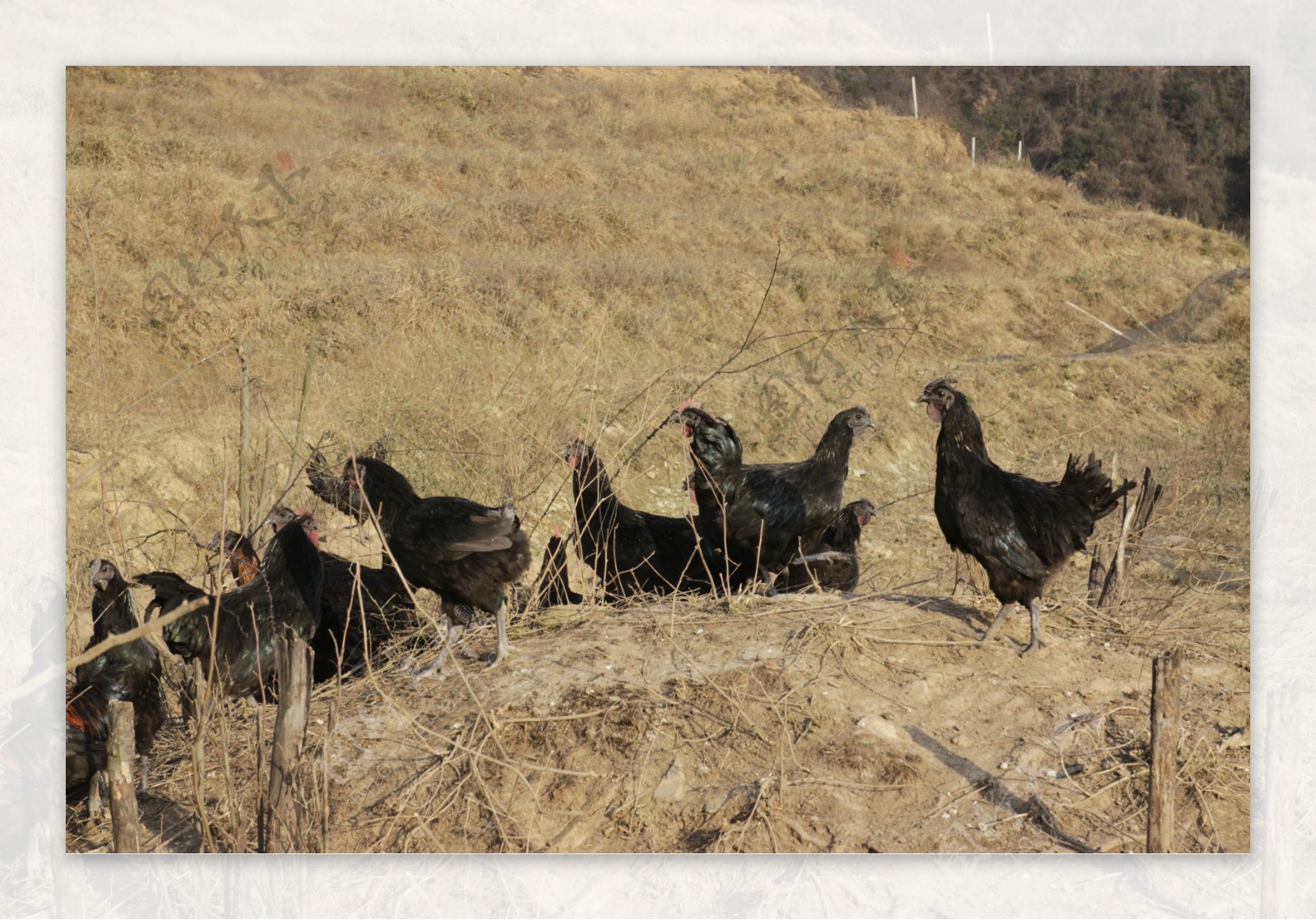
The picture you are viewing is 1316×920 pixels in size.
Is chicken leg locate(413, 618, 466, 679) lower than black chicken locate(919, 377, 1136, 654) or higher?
Result: lower

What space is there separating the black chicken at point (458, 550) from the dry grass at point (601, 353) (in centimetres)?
37

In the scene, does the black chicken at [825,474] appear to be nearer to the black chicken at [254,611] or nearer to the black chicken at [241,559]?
the black chicken at [254,611]

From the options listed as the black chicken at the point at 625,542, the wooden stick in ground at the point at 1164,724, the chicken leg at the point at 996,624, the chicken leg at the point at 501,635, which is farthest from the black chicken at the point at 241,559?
the wooden stick in ground at the point at 1164,724

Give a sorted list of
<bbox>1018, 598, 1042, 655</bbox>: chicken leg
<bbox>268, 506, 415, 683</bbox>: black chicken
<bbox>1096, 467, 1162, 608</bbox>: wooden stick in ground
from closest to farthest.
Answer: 1. <bbox>1018, 598, 1042, 655</bbox>: chicken leg
2. <bbox>1096, 467, 1162, 608</bbox>: wooden stick in ground
3. <bbox>268, 506, 415, 683</bbox>: black chicken

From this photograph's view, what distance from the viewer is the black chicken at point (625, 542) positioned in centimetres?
571

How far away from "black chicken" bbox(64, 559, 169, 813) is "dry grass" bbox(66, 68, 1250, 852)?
0.20 meters

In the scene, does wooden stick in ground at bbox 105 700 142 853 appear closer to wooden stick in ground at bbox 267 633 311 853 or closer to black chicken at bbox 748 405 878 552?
wooden stick in ground at bbox 267 633 311 853

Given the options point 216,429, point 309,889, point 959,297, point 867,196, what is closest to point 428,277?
point 216,429

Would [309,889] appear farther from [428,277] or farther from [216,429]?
[428,277]

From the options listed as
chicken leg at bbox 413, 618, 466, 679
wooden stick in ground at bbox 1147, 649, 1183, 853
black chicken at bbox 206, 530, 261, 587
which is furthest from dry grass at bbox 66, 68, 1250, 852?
black chicken at bbox 206, 530, 261, 587

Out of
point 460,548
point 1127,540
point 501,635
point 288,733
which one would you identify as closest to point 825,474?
point 1127,540

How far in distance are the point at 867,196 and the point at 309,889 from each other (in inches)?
414

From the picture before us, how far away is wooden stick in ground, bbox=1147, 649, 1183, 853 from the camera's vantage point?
343 cm

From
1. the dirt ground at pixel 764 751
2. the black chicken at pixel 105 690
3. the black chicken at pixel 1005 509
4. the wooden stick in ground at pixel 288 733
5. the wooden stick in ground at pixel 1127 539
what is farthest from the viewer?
the wooden stick in ground at pixel 1127 539
